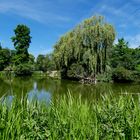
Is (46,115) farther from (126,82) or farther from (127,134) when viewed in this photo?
(126,82)

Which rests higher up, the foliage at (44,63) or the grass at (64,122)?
the foliage at (44,63)

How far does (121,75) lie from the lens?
103ft

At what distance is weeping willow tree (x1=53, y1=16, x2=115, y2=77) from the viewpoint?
1062 inches

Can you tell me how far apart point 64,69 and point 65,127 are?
1137 inches

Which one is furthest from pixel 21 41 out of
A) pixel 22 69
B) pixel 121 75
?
pixel 121 75

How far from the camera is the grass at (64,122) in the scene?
288 cm

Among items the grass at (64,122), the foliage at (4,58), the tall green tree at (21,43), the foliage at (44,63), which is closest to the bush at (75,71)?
the tall green tree at (21,43)

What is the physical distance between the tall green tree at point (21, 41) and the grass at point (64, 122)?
141 ft

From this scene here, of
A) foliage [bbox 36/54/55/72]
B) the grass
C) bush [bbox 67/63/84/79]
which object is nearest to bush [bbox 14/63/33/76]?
foliage [bbox 36/54/55/72]

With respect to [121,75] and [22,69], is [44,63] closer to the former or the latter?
[22,69]

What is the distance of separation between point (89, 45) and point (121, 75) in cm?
576

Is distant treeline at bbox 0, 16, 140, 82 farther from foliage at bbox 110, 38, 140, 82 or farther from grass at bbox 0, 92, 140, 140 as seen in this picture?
grass at bbox 0, 92, 140, 140

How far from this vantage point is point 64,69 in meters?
32.0

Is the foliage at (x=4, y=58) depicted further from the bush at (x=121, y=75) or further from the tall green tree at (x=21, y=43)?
the bush at (x=121, y=75)
